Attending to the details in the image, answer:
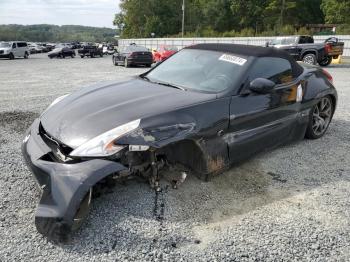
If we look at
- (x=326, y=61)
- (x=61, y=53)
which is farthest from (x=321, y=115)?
(x=61, y=53)

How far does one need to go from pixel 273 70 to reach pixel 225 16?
65.7 meters

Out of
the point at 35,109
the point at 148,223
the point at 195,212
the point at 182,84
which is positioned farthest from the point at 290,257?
the point at 35,109

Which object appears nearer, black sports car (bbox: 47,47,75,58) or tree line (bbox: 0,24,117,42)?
black sports car (bbox: 47,47,75,58)

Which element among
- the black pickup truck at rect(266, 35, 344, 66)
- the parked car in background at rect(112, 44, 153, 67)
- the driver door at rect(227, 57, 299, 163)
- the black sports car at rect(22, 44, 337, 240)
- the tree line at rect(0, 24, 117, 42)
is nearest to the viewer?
the black sports car at rect(22, 44, 337, 240)

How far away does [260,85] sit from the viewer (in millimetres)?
3699

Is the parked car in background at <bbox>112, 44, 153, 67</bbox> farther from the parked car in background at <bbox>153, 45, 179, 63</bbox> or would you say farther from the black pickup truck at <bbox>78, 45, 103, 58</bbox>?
the black pickup truck at <bbox>78, 45, 103, 58</bbox>

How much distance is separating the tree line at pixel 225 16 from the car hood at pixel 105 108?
37.3m

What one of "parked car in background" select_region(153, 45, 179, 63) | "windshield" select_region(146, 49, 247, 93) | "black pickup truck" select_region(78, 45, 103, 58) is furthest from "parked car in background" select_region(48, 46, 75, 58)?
"windshield" select_region(146, 49, 247, 93)

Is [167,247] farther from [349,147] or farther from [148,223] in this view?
[349,147]

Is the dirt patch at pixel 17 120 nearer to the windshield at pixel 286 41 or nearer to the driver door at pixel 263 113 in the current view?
the driver door at pixel 263 113

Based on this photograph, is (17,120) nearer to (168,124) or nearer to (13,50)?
(168,124)

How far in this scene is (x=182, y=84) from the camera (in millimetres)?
3869

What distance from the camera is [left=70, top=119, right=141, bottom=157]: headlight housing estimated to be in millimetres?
2768

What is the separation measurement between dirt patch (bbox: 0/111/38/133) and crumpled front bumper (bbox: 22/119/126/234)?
286 centimetres
